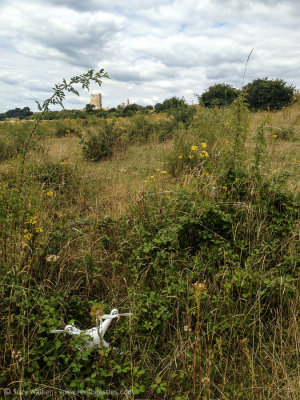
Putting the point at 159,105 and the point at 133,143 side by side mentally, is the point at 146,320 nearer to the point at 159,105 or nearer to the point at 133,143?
the point at 133,143

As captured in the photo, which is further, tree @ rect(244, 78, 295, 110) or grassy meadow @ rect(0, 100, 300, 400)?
tree @ rect(244, 78, 295, 110)

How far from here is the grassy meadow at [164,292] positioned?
1.44 m

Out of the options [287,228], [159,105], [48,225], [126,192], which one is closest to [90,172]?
[126,192]

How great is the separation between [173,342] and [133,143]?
669 centimetres

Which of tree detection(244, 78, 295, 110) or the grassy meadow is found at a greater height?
tree detection(244, 78, 295, 110)

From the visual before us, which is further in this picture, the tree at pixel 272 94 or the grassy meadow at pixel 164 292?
the tree at pixel 272 94

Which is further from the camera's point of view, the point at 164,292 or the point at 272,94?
the point at 272,94

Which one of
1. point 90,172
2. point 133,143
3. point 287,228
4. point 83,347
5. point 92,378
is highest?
point 133,143

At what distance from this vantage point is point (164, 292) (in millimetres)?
1903

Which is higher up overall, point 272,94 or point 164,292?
point 272,94

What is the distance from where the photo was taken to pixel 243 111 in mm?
3326

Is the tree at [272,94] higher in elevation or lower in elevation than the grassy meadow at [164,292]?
higher

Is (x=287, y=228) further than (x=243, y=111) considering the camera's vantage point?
No

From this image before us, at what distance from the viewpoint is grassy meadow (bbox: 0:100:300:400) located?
1437 mm
